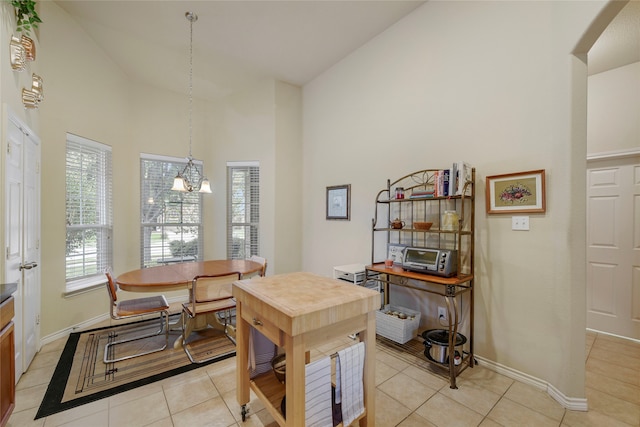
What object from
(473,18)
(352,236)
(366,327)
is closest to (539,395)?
(366,327)

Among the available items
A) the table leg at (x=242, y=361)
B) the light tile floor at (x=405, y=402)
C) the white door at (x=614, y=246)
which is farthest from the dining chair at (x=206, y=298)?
the white door at (x=614, y=246)

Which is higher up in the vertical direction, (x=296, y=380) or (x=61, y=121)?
(x=61, y=121)

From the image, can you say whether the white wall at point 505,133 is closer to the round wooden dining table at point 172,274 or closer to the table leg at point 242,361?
the round wooden dining table at point 172,274

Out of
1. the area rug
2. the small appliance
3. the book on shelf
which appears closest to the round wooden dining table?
the area rug

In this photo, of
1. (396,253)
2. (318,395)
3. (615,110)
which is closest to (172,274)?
(318,395)

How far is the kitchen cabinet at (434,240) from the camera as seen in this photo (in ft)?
7.57

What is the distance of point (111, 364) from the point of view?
2.54 metres

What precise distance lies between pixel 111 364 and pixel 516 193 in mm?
3800

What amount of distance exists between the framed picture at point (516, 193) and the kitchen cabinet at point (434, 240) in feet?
0.51

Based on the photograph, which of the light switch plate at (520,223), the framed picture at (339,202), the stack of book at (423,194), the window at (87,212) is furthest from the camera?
the framed picture at (339,202)

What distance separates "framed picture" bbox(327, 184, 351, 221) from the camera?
3744mm

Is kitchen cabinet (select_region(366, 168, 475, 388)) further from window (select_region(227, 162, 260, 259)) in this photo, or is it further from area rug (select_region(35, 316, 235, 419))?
window (select_region(227, 162, 260, 259))

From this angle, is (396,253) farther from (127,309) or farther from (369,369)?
(127,309)

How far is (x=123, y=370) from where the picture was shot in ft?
8.01
